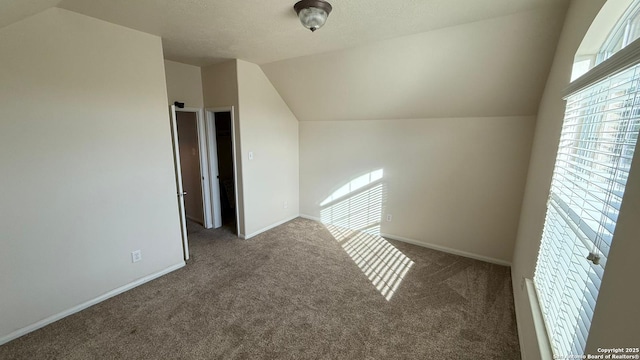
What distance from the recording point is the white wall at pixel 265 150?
3502 millimetres

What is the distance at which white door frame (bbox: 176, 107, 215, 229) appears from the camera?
3.83 metres

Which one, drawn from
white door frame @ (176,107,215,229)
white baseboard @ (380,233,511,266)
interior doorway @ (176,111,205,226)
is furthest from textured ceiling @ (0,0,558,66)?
white baseboard @ (380,233,511,266)

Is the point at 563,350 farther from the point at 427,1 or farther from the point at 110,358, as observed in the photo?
the point at 110,358

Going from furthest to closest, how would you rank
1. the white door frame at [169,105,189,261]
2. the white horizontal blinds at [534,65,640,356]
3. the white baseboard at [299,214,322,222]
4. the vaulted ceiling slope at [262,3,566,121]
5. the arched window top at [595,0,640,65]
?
the white baseboard at [299,214,322,222], the white door frame at [169,105,189,261], the vaulted ceiling slope at [262,3,566,121], the arched window top at [595,0,640,65], the white horizontal blinds at [534,65,640,356]

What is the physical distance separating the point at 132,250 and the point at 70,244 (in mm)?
499

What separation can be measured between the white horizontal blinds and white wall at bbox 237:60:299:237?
327 centimetres

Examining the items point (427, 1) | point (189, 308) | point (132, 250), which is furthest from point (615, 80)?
point (132, 250)

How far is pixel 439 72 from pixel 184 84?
3341mm

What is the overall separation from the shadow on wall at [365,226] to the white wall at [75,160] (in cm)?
249

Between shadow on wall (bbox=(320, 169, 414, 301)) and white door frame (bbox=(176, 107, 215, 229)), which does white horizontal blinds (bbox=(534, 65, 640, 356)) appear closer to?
shadow on wall (bbox=(320, 169, 414, 301))

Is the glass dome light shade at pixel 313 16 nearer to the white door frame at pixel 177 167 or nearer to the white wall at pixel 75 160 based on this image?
the white wall at pixel 75 160

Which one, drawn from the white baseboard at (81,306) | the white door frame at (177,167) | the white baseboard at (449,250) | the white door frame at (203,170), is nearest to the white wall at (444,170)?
the white baseboard at (449,250)

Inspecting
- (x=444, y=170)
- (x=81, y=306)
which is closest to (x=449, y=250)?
(x=444, y=170)

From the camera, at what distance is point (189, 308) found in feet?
7.61
